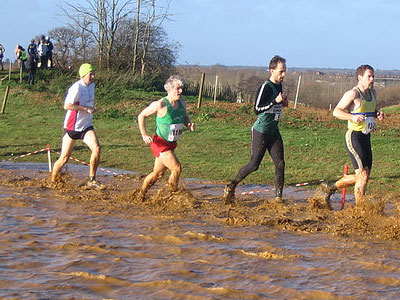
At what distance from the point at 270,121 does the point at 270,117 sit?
6 centimetres

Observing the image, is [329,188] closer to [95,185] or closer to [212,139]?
[95,185]

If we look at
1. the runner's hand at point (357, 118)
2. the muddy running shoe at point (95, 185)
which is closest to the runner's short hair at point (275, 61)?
the runner's hand at point (357, 118)

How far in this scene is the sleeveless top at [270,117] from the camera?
9.59 meters

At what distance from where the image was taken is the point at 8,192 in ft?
34.4

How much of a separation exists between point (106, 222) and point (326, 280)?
3.28m

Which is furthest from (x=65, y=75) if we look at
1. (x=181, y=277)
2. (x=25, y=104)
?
(x=181, y=277)

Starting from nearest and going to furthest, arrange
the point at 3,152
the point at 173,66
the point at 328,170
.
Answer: the point at 328,170
the point at 3,152
the point at 173,66

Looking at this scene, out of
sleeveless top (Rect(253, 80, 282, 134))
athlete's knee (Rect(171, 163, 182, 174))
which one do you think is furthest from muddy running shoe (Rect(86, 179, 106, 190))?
sleeveless top (Rect(253, 80, 282, 134))

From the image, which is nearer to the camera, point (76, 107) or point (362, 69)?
point (362, 69)

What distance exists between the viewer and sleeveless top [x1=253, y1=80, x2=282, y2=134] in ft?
31.4

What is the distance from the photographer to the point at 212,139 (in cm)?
1862

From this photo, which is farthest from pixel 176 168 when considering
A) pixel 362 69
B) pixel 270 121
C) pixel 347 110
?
pixel 362 69

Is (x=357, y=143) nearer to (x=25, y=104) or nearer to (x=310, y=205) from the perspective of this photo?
(x=310, y=205)

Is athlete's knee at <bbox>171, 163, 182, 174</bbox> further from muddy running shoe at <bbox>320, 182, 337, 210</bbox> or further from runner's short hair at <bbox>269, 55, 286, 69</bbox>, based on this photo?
muddy running shoe at <bbox>320, 182, 337, 210</bbox>
